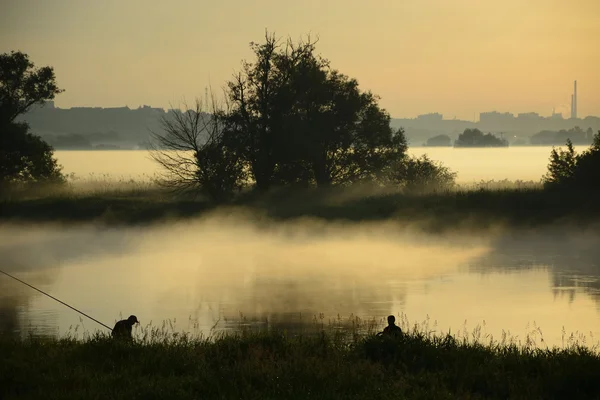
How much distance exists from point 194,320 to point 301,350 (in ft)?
33.5

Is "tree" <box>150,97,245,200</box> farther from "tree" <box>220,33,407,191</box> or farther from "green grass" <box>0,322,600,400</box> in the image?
"green grass" <box>0,322,600,400</box>

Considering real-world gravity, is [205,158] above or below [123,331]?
above

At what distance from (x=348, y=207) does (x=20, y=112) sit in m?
→ 23.0

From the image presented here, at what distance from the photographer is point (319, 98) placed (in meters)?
55.7

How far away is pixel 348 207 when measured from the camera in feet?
170

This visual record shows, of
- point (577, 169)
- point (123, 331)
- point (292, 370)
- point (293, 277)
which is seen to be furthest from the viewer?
point (577, 169)

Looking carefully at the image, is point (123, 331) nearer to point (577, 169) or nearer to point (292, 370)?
point (292, 370)

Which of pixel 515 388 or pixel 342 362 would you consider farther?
pixel 342 362

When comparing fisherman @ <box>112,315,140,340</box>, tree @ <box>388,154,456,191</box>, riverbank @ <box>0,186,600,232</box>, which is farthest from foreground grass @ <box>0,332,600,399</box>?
tree @ <box>388,154,456,191</box>

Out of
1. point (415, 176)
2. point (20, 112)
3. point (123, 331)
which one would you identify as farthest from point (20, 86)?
point (123, 331)

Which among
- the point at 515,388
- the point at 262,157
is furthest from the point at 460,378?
the point at 262,157

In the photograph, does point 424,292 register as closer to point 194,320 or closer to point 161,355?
point 194,320

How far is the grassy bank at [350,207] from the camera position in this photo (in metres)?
49.4

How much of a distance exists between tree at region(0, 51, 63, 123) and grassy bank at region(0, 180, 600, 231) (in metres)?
5.87
